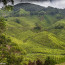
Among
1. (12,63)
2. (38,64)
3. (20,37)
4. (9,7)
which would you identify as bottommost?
(20,37)

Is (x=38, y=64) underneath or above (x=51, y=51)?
above

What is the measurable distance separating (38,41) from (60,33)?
1535 inches

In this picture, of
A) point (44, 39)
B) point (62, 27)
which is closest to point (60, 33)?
point (62, 27)

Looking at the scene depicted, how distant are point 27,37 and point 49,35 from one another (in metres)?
23.5

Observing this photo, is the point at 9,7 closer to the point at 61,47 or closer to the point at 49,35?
the point at 61,47

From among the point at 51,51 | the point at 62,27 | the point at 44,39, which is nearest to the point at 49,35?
the point at 44,39

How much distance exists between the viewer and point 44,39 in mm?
137125

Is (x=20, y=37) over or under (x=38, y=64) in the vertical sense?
under

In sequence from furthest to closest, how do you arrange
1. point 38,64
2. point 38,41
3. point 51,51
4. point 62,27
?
point 62,27, point 38,41, point 51,51, point 38,64

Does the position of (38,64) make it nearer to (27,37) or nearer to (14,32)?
(27,37)

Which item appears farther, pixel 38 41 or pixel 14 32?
pixel 14 32

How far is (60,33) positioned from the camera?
16375 centimetres

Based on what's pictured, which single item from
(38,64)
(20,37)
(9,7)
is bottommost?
(20,37)

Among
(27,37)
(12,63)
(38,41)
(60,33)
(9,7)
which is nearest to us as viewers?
(9,7)
